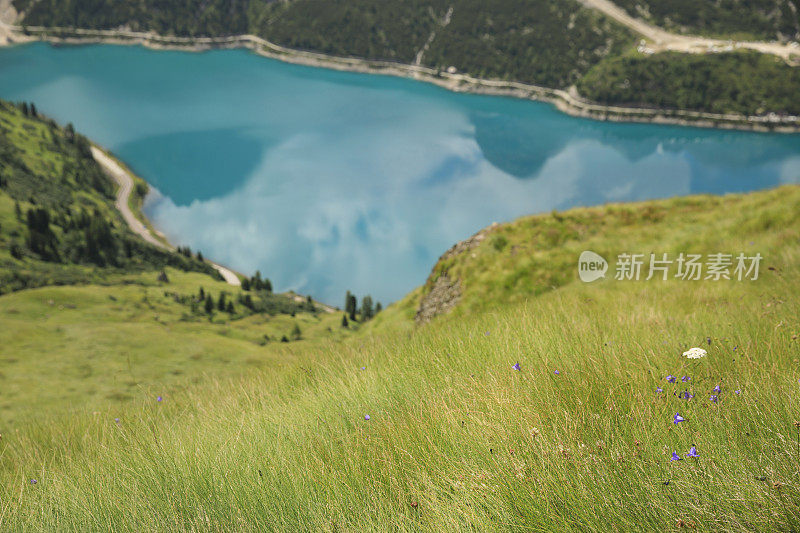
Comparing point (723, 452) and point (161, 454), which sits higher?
point (723, 452)

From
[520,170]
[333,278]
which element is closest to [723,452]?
[333,278]

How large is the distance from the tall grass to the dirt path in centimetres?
13562

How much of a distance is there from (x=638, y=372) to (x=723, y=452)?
1.24 meters

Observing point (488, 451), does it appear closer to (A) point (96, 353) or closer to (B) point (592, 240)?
(B) point (592, 240)

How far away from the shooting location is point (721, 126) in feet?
644

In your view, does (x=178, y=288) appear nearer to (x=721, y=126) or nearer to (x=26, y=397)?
(x=26, y=397)

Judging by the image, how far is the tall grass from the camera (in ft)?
7.36

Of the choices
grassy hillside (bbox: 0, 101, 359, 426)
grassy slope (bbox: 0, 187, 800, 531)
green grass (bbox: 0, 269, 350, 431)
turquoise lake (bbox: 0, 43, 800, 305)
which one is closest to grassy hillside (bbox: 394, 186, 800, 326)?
green grass (bbox: 0, 269, 350, 431)

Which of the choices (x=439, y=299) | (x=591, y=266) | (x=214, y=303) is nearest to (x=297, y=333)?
(x=214, y=303)

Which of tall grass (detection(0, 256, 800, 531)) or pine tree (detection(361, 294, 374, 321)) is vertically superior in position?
tall grass (detection(0, 256, 800, 531))

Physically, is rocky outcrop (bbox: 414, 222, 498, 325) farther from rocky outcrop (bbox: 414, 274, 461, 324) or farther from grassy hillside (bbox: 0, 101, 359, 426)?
grassy hillside (bbox: 0, 101, 359, 426)

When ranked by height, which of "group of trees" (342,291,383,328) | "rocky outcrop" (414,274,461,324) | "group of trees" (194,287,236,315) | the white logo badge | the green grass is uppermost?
the white logo badge

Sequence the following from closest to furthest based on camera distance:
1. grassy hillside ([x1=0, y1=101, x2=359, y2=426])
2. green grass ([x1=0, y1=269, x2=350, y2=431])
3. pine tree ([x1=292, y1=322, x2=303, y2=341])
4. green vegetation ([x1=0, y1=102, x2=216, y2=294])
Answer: green grass ([x1=0, y1=269, x2=350, y2=431]) → grassy hillside ([x1=0, y1=101, x2=359, y2=426]) → pine tree ([x1=292, y1=322, x2=303, y2=341]) → green vegetation ([x1=0, y1=102, x2=216, y2=294])

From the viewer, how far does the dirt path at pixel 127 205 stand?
13938 centimetres
